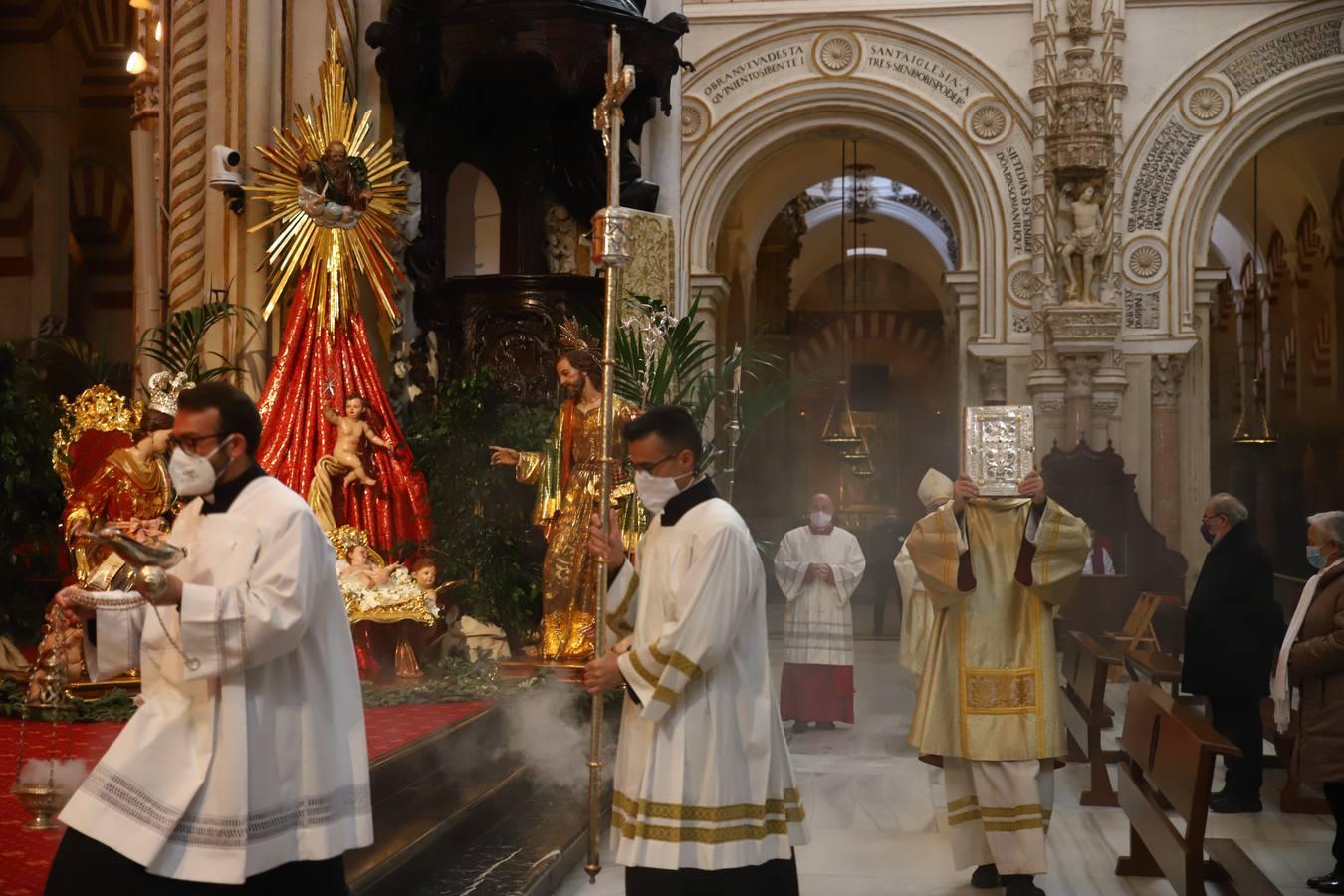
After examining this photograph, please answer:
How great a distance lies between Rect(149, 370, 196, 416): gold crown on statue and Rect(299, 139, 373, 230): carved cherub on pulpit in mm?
1340

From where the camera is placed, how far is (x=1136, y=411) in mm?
16078

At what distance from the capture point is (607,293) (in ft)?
15.7

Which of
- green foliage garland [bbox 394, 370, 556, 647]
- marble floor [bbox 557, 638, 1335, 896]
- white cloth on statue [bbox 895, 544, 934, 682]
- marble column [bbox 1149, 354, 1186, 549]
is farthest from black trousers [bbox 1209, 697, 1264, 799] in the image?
marble column [bbox 1149, 354, 1186, 549]

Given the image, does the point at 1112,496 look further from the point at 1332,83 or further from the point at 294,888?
the point at 294,888

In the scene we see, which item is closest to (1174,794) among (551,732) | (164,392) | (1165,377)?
(551,732)

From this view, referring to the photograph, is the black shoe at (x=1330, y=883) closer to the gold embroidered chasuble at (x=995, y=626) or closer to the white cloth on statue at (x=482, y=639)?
the gold embroidered chasuble at (x=995, y=626)

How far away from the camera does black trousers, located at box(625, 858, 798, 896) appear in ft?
12.7

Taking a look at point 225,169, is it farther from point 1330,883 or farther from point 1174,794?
point 1330,883

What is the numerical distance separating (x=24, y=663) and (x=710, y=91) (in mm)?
11430

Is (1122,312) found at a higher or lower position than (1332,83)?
lower

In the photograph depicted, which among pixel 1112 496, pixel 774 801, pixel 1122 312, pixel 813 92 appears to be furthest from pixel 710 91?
pixel 774 801

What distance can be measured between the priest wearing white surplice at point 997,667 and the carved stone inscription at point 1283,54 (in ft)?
39.2

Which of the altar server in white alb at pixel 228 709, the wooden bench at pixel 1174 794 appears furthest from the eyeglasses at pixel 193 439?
the wooden bench at pixel 1174 794

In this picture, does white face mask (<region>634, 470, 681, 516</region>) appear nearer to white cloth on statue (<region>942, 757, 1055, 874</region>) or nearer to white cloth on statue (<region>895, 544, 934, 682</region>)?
white cloth on statue (<region>942, 757, 1055, 874</region>)
